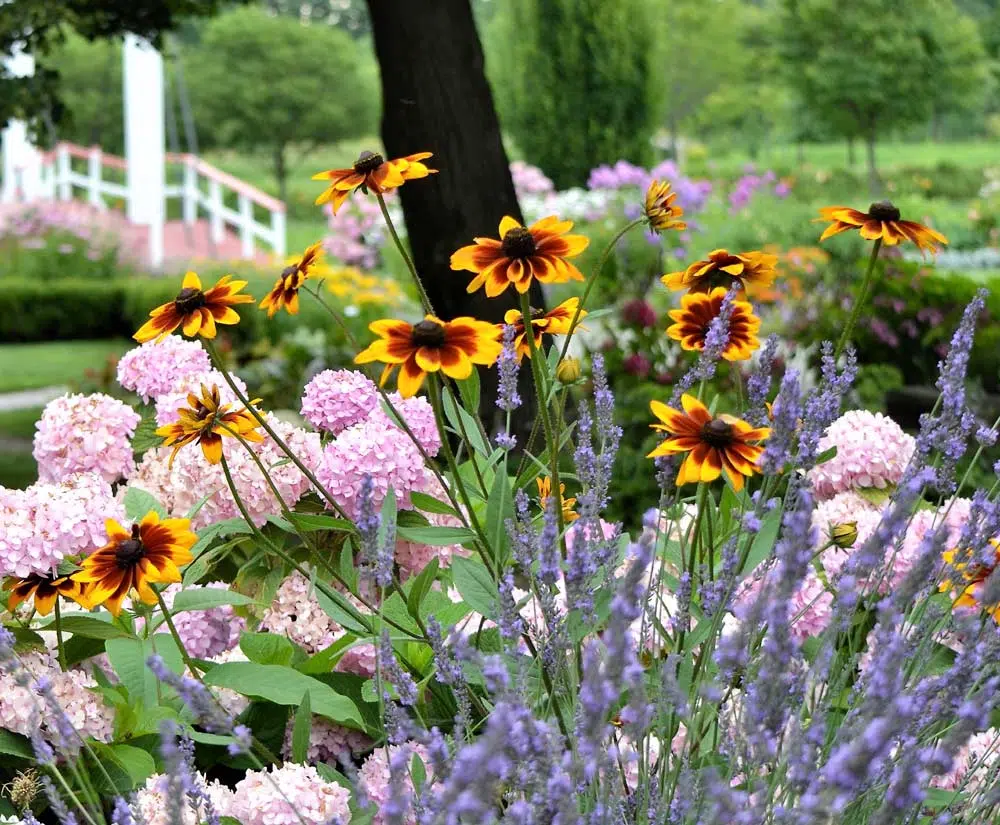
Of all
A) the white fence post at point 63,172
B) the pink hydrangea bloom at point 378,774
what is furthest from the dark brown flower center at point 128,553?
the white fence post at point 63,172

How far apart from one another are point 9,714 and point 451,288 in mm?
2351

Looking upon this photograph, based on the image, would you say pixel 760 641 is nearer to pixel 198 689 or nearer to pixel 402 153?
pixel 198 689

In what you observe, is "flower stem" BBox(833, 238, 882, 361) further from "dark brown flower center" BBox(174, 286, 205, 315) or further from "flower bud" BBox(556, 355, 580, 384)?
"dark brown flower center" BBox(174, 286, 205, 315)

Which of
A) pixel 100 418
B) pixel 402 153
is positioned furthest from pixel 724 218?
pixel 100 418

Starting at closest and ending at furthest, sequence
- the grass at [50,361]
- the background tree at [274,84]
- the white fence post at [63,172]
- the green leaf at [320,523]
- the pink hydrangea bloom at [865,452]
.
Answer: the green leaf at [320,523]
the pink hydrangea bloom at [865,452]
the grass at [50,361]
the white fence post at [63,172]
the background tree at [274,84]

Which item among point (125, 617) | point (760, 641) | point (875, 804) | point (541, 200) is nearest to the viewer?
point (875, 804)

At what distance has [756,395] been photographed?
1.52 metres

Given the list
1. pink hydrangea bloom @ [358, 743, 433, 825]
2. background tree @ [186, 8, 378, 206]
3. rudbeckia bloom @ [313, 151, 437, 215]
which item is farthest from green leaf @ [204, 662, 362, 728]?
background tree @ [186, 8, 378, 206]

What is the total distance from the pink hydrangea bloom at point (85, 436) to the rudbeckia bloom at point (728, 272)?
0.97m

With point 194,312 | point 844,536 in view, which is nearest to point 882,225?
point 844,536

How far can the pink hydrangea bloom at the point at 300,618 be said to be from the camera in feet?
6.15

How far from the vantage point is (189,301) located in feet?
5.09

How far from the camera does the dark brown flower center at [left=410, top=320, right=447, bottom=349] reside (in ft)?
4.09

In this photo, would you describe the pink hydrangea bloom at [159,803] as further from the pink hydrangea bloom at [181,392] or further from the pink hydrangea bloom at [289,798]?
the pink hydrangea bloom at [181,392]
